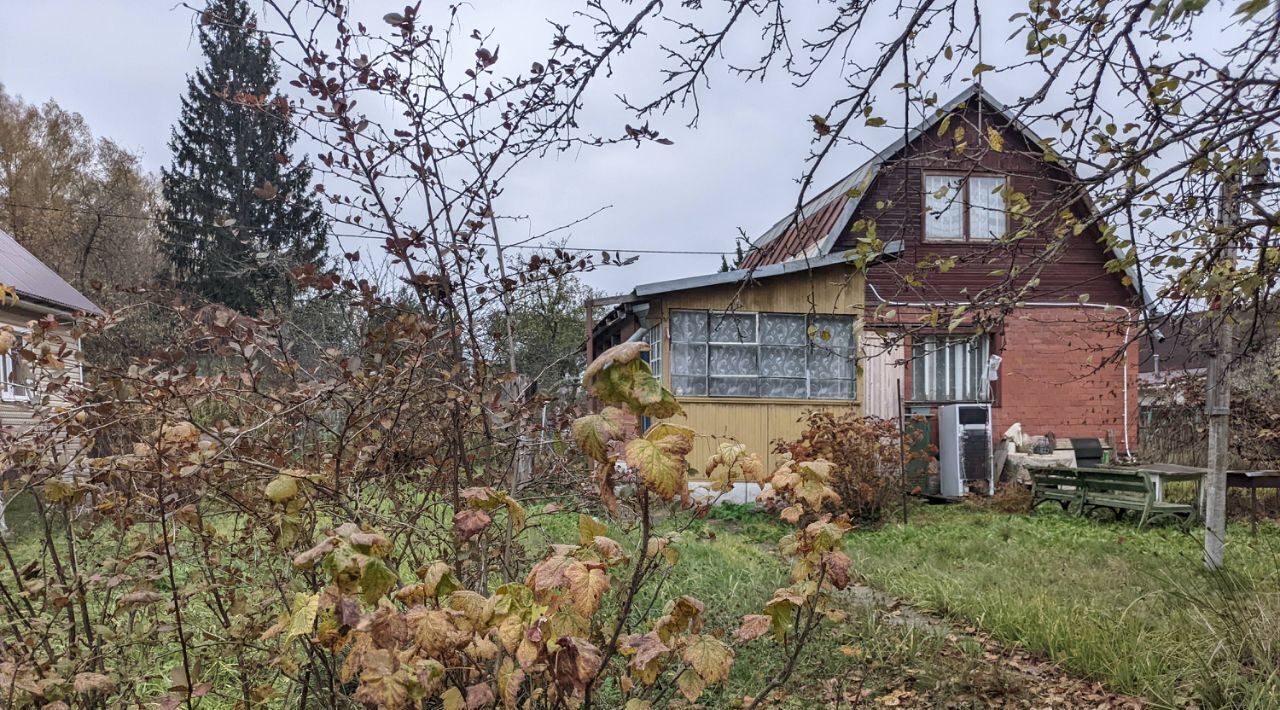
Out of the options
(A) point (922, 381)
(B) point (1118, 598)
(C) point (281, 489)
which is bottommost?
(B) point (1118, 598)

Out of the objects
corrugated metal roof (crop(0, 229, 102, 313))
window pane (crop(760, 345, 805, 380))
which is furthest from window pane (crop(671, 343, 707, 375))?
corrugated metal roof (crop(0, 229, 102, 313))

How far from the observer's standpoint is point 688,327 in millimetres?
11812

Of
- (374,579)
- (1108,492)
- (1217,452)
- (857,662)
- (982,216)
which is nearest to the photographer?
(374,579)

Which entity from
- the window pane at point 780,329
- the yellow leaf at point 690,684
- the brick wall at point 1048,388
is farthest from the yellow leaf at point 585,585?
the brick wall at point 1048,388

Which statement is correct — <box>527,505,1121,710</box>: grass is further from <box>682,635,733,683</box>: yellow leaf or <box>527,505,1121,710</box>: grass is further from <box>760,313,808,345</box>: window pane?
<box>760,313,808,345</box>: window pane

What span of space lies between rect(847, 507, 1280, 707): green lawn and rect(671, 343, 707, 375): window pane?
377cm

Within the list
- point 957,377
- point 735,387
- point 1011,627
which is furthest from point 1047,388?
point 1011,627

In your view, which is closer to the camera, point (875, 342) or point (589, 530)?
point (589, 530)

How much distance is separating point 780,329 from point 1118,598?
7245 mm

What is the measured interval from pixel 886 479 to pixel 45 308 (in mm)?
11911

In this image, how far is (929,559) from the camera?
7.32 metres

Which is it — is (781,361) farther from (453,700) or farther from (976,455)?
(453,700)

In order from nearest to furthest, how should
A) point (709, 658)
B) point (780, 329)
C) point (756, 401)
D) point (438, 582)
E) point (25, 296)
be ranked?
point (438, 582)
point (709, 658)
point (25, 296)
point (756, 401)
point (780, 329)

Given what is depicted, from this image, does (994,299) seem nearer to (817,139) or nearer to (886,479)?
(817,139)
